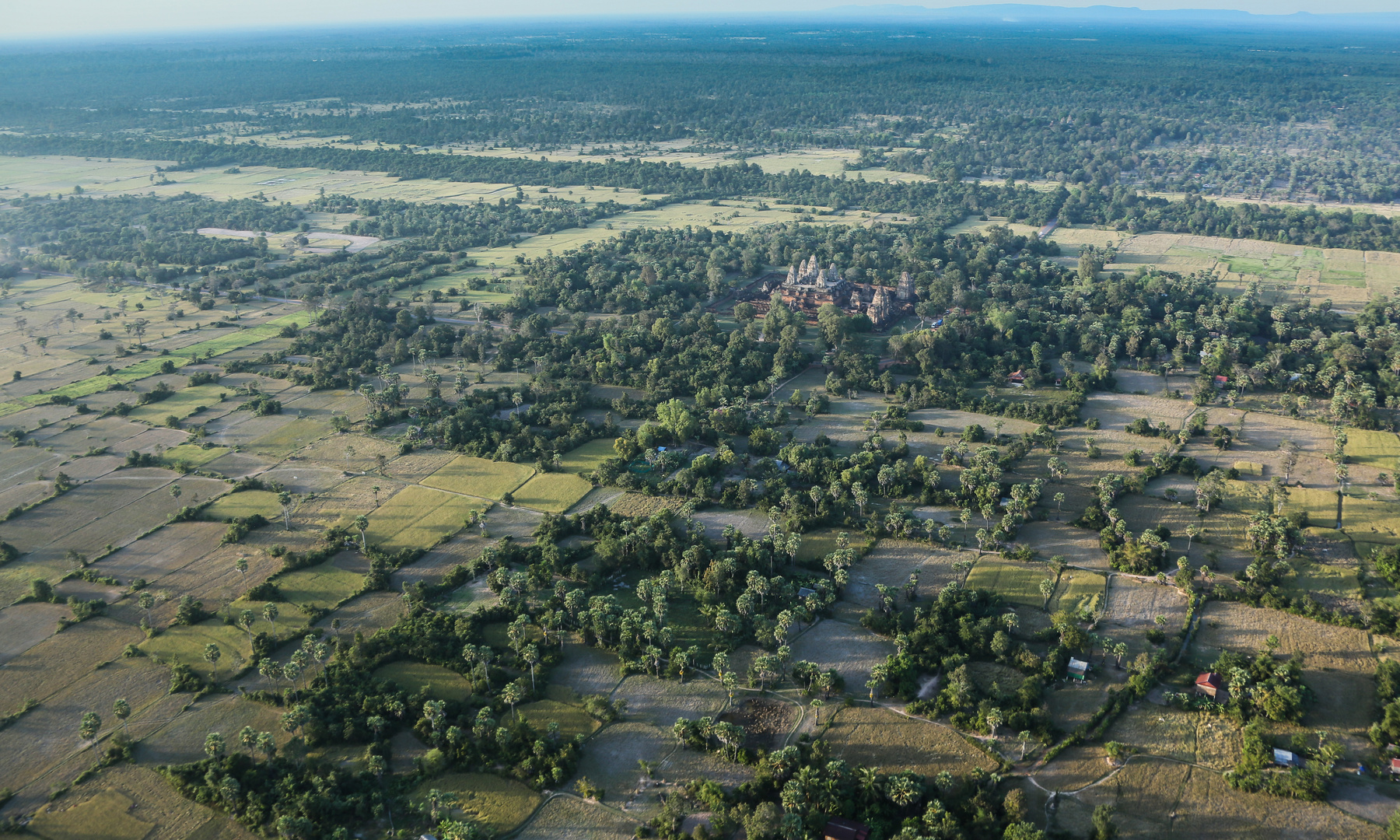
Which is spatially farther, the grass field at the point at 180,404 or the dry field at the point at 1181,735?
the grass field at the point at 180,404

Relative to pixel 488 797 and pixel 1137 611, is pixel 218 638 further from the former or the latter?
pixel 1137 611

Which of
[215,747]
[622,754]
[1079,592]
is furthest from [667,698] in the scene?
[1079,592]

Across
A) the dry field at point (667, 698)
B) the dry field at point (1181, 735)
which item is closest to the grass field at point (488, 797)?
the dry field at point (667, 698)

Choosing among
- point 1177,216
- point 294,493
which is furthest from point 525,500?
point 1177,216

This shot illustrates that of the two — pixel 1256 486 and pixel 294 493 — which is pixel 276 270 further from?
pixel 1256 486

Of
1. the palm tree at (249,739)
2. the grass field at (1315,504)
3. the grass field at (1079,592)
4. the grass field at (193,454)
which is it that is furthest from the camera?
the grass field at (193,454)

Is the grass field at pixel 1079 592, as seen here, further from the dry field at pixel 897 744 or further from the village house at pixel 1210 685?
the dry field at pixel 897 744
